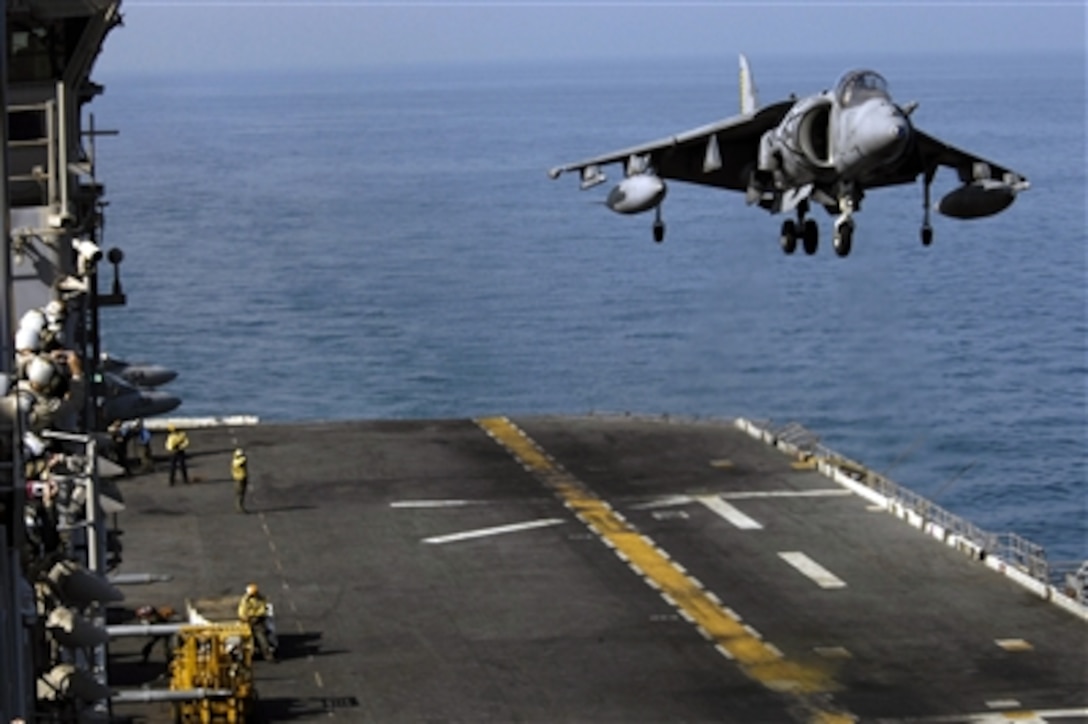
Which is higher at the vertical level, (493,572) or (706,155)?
(706,155)

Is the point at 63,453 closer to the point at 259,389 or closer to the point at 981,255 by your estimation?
the point at 259,389

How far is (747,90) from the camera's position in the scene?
199 feet

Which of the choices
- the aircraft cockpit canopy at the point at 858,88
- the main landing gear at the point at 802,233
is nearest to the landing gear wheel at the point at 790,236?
the main landing gear at the point at 802,233

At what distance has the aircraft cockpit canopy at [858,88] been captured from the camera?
150 feet

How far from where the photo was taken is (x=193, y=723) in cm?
4628

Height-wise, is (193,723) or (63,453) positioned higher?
(63,453)

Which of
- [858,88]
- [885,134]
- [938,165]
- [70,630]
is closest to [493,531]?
[938,165]

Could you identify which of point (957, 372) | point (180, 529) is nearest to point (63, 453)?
point (180, 529)

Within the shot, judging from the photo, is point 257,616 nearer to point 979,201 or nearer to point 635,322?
point 979,201

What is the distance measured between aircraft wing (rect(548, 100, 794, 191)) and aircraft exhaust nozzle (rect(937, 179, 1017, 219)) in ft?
15.0

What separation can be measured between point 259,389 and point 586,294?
99.7 feet

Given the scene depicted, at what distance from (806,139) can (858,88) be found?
2.19 m

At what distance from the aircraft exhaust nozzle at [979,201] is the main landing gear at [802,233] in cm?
361

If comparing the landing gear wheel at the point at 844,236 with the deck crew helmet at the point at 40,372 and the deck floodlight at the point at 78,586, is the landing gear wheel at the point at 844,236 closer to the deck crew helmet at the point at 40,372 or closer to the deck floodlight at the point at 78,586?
the deck floodlight at the point at 78,586
